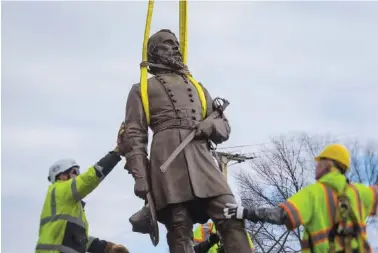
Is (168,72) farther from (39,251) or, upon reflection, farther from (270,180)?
(270,180)

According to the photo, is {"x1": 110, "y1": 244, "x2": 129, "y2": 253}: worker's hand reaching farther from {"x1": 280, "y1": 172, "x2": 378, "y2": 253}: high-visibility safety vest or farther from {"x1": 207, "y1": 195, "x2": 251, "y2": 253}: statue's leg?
{"x1": 280, "y1": 172, "x2": 378, "y2": 253}: high-visibility safety vest

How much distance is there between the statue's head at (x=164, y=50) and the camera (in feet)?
29.1

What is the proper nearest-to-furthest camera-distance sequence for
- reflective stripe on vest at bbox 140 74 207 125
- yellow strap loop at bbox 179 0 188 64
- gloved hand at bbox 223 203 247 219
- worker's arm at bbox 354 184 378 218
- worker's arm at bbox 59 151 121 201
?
worker's arm at bbox 354 184 378 218 → gloved hand at bbox 223 203 247 219 → reflective stripe on vest at bbox 140 74 207 125 → worker's arm at bbox 59 151 121 201 → yellow strap loop at bbox 179 0 188 64

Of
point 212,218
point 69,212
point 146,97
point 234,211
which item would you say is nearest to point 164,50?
point 146,97

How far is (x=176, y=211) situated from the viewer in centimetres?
815

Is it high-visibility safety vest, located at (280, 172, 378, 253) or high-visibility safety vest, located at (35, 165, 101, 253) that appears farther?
high-visibility safety vest, located at (35, 165, 101, 253)

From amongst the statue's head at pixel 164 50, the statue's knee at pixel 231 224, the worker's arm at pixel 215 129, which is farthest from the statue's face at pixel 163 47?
the statue's knee at pixel 231 224

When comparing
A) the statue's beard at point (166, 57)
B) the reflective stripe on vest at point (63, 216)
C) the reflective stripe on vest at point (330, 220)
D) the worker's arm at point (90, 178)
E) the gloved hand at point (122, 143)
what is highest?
Answer: the statue's beard at point (166, 57)

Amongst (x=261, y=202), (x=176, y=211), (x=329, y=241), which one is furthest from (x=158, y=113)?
(x=261, y=202)

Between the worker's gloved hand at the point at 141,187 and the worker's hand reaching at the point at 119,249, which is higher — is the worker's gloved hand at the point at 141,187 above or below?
above

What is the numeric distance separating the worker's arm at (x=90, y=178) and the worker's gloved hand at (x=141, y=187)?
0.95 meters

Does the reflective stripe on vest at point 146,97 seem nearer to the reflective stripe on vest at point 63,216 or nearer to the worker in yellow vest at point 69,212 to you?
the worker in yellow vest at point 69,212

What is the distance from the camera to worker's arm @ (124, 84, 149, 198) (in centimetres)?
815

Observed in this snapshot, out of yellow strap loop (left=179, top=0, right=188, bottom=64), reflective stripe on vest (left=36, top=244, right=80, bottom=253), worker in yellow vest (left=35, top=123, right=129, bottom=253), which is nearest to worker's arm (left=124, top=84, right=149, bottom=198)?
worker in yellow vest (left=35, top=123, right=129, bottom=253)
